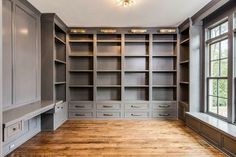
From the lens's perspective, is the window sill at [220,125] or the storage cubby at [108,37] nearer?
the window sill at [220,125]

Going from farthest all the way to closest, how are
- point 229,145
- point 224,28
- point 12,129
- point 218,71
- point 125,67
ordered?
point 125,67
point 218,71
point 224,28
point 229,145
point 12,129

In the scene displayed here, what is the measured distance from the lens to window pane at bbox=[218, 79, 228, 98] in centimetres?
412

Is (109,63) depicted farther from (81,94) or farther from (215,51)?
(215,51)

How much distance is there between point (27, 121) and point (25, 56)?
1251 millimetres

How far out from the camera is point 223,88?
168 inches

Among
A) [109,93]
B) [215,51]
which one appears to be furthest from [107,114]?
[215,51]

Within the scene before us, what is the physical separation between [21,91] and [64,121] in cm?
204

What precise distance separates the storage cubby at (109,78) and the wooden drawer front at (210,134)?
9.32ft

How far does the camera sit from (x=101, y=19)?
5.20m

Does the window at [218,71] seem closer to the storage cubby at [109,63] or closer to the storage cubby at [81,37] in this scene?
the storage cubby at [109,63]

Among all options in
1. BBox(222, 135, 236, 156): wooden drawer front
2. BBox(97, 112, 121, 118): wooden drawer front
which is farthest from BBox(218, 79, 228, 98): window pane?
BBox(97, 112, 121, 118): wooden drawer front

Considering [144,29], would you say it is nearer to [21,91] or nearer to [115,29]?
[115,29]

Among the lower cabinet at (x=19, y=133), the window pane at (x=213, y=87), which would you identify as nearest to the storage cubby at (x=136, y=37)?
the window pane at (x=213, y=87)

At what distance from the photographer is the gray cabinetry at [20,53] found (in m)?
3.38
